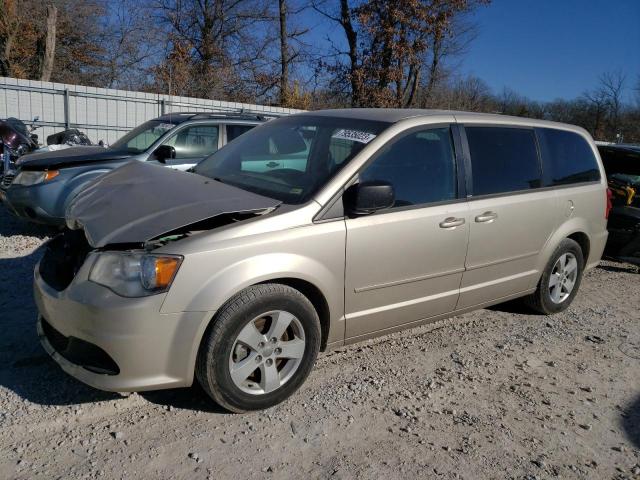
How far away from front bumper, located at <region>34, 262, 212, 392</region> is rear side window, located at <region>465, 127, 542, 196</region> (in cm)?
238

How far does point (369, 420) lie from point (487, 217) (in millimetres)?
1774

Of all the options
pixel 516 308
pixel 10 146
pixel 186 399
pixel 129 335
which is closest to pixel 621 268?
pixel 516 308

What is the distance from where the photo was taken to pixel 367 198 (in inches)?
127

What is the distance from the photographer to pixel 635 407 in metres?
3.49

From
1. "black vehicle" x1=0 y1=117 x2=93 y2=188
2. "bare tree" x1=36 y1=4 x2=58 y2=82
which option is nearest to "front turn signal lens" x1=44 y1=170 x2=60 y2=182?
"black vehicle" x1=0 y1=117 x2=93 y2=188

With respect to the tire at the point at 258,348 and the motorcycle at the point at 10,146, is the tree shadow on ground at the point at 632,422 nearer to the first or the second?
the tire at the point at 258,348

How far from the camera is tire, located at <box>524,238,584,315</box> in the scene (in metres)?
4.77

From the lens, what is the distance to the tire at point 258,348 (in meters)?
2.87

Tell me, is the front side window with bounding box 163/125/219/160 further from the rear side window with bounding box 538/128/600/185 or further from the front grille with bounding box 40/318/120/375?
the front grille with bounding box 40/318/120/375

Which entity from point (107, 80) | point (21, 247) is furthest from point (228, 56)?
point (21, 247)

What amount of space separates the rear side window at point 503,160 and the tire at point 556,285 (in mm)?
709

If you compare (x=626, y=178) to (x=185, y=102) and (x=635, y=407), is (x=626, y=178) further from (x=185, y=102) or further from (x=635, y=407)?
(x=185, y=102)

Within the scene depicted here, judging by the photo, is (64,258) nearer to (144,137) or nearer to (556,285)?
(556,285)

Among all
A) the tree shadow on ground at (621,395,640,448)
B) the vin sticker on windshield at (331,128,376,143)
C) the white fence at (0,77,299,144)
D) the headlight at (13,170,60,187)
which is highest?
the white fence at (0,77,299,144)
